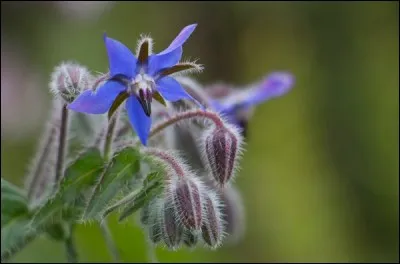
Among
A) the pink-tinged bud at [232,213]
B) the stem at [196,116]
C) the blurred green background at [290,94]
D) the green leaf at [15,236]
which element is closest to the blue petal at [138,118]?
the stem at [196,116]

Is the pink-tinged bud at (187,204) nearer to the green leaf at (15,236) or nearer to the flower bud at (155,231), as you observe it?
the flower bud at (155,231)

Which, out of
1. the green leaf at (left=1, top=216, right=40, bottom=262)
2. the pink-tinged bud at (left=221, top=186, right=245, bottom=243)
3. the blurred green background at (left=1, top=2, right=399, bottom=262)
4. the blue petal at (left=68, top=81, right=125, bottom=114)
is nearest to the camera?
the blue petal at (left=68, top=81, right=125, bottom=114)

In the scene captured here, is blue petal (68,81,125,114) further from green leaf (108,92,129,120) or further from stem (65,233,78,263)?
stem (65,233,78,263)

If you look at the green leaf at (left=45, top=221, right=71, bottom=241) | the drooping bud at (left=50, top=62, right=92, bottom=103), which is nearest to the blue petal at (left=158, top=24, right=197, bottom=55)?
the drooping bud at (left=50, top=62, right=92, bottom=103)

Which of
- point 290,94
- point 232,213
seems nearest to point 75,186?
point 232,213

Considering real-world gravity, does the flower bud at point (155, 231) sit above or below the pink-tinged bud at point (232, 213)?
below

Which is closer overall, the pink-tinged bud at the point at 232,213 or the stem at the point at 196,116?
the stem at the point at 196,116

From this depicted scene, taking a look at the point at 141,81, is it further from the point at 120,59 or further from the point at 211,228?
the point at 211,228
